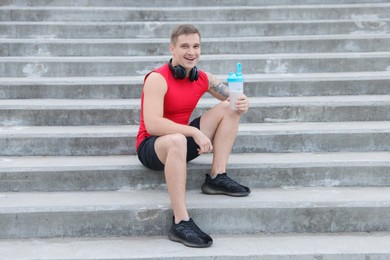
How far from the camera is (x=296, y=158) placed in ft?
12.0

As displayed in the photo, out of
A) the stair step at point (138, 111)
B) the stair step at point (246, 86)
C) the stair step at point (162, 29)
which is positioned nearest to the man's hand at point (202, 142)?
the stair step at point (138, 111)

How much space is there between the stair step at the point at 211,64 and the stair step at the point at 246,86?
0.78ft

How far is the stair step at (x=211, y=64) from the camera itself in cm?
482

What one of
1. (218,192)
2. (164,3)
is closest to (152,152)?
(218,192)

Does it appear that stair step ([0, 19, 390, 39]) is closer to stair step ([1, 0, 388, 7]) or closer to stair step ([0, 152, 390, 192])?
stair step ([1, 0, 388, 7])

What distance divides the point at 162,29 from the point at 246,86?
1.57 m

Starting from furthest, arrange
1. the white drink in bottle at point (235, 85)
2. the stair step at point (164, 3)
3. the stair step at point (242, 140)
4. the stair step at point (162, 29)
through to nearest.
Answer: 1. the stair step at point (164, 3)
2. the stair step at point (162, 29)
3. the stair step at point (242, 140)
4. the white drink in bottle at point (235, 85)

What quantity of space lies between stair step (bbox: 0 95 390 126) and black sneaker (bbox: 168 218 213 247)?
4.50ft

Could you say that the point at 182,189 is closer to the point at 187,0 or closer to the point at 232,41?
the point at 232,41

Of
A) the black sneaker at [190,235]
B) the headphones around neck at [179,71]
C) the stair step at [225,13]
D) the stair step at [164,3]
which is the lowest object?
the black sneaker at [190,235]

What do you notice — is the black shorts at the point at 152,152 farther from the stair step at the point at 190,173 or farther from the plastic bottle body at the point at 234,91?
the plastic bottle body at the point at 234,91

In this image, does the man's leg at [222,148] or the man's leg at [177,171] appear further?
the man's leg at [222,148]

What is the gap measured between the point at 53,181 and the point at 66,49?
2182 mm

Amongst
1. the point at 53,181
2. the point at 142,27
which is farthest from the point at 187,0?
the point at 53,181
